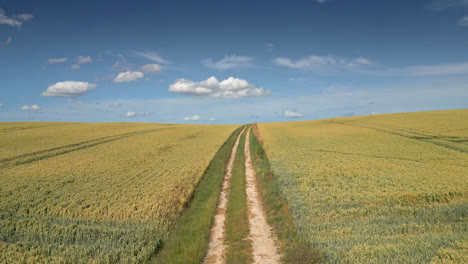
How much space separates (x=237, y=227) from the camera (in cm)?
1234

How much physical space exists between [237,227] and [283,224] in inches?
92.0

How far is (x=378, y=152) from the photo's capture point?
28.1 metres

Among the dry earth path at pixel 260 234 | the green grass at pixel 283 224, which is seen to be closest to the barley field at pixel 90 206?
the dry earth path at pixel 260 234

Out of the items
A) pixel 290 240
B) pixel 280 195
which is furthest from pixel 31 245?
pixel 280 195

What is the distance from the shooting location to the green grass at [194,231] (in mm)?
9812

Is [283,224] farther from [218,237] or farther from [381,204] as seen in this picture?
[381,204]

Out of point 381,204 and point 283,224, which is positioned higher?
point 381,204

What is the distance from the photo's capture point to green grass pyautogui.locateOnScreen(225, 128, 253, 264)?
9.86 meters

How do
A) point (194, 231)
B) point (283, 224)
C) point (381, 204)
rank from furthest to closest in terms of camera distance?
point (381, 204)
point (283, 224)
point (194, 231)

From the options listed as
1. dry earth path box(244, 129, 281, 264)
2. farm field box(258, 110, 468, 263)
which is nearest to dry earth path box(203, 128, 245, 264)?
dry earth path box(244, 129, 281, 264)

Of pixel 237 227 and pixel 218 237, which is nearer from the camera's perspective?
pixel 218 237

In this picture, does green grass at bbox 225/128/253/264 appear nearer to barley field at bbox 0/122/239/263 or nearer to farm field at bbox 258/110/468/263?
farm field at bbox 258/110/468/263

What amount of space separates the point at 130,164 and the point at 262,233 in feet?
61.4

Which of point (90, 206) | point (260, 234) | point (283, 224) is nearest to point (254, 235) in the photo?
point (260, 234)
